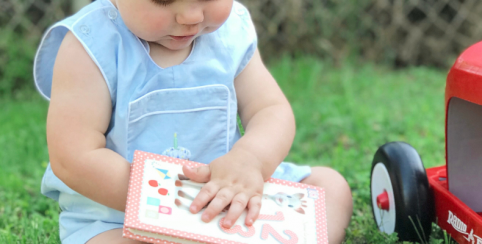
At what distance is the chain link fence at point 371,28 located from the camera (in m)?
3.54

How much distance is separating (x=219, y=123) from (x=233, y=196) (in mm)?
299

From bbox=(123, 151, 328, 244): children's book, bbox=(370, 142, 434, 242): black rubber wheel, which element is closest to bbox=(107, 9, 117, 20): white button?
bbox=(123, 151, 328, 244): children's book

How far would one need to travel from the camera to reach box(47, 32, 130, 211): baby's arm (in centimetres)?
107

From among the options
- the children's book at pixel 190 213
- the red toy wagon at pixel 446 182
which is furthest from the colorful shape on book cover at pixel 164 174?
the red toy wagon at pixel 446 182

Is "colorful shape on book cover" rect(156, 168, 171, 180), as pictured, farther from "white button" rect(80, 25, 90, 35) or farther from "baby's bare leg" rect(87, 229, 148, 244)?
"white button" rect(80, 25, 90, 35)

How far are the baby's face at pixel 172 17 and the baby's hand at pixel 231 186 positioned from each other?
274 millimetres

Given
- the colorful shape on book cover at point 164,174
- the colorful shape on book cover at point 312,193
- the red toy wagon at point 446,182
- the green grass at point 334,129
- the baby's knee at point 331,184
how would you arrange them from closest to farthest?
the colorful shape on book cover at point 164,174
the colorful shape on book cover at point 312,193
the red toy wagon at point 446,182
the baby's knee at point 331,184
the green grass at point 334,129

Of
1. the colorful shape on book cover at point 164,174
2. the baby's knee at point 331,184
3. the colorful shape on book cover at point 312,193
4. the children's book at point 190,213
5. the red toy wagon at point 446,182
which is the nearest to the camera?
the children's book at point 190,213

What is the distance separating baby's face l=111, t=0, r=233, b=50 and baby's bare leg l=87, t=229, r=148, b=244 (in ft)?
1.39

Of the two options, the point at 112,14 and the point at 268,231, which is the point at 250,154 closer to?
the point at 268,231

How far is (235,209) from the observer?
101 centimetres

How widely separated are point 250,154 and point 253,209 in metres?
0.14

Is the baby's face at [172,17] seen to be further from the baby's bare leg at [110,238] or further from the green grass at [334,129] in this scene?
Result: the green grass at [334,129]

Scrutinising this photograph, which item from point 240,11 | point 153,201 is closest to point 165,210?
point 153,201
